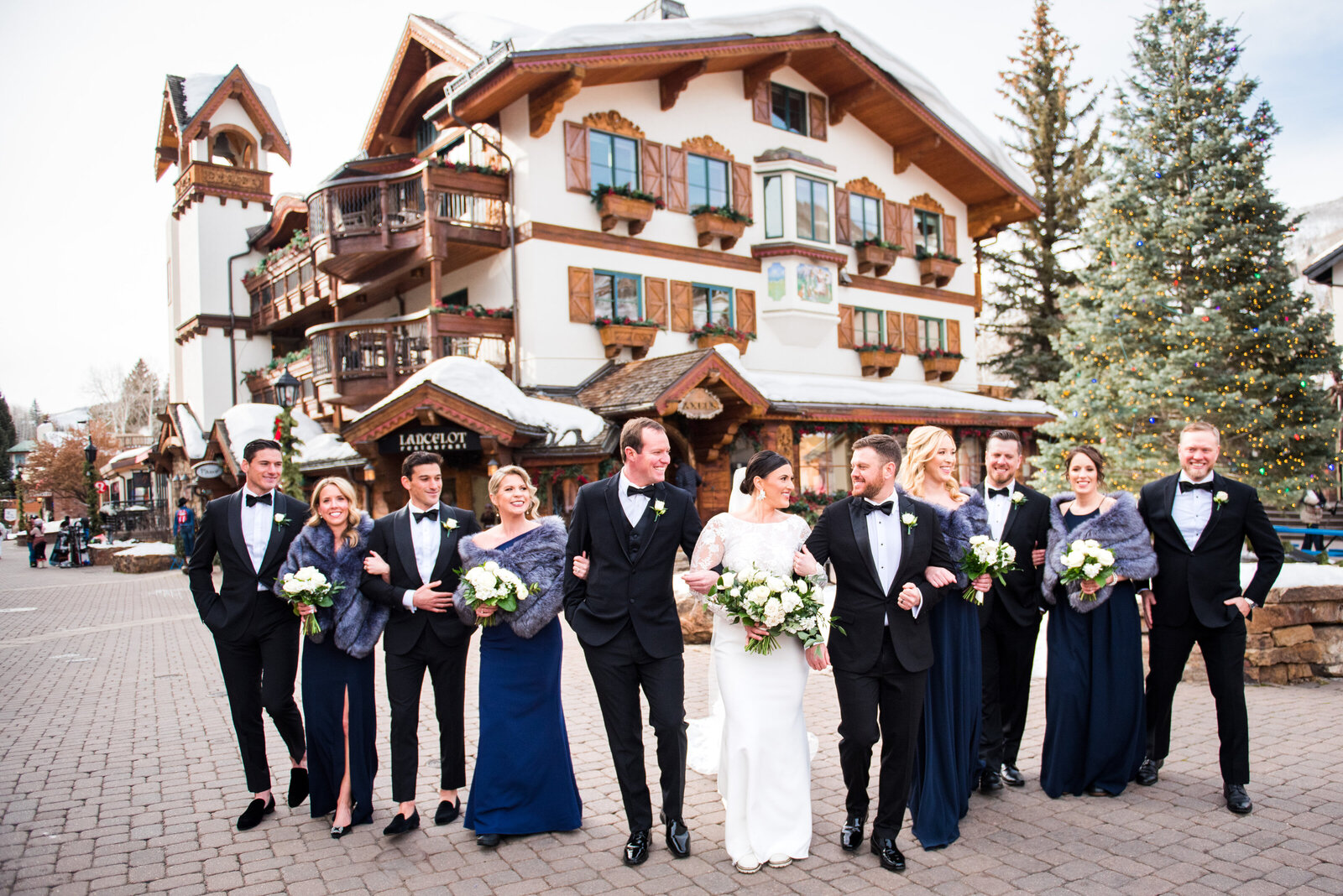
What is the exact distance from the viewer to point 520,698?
5121 millimetres

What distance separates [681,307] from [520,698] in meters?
17.0

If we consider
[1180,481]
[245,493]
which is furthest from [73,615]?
[1180,481]

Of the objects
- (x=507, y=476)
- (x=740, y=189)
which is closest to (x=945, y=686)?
(x=507, y=476)

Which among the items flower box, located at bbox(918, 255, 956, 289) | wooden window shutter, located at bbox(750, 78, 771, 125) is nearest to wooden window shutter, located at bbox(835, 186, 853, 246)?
wooden window shutter, located at bbox(750, 78, 771, 125)

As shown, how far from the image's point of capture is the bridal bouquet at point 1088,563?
543cm

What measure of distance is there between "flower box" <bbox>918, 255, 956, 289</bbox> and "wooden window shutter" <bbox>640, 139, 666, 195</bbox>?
352 inches

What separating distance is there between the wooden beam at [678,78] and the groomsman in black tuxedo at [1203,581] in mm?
17283

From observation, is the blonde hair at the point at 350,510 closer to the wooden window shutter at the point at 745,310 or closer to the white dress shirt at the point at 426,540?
the white dress shirt at the point at 426,540

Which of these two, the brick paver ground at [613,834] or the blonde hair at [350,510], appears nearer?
the brick paver ground at [613,834]

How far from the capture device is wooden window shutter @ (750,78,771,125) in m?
23.0

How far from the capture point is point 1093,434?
788 inches

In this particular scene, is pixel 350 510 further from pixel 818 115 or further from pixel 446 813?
pixel 818 115

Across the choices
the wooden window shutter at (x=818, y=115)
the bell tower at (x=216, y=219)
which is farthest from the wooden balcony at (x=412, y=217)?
the bell tower at (x=216, y=219)

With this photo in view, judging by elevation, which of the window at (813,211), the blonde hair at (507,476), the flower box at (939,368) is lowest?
the blonde hair at (507,476)
